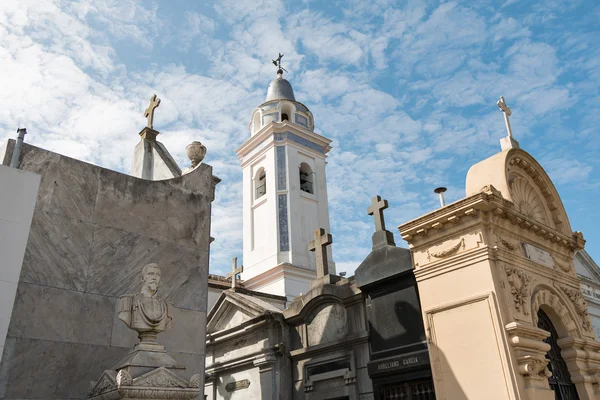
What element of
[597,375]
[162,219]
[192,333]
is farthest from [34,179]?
[597,375]

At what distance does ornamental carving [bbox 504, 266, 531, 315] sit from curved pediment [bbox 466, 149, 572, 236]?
4.16 feet

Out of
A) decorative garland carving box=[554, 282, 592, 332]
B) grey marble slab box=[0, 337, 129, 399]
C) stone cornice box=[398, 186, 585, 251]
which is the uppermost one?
stone cornice box=[398, 186, 585, 251]

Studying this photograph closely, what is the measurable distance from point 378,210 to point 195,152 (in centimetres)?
387

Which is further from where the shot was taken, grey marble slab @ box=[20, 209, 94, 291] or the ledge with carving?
grey marble slab @ box=[20, 209, 94, 291]

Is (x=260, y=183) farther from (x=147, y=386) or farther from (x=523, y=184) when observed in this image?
(x=147, y=386)

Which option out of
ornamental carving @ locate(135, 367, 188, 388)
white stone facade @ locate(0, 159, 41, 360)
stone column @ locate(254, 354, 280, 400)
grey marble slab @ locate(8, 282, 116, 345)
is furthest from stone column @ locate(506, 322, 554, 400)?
white stone facade @ locate(0, 159, 41, 360)

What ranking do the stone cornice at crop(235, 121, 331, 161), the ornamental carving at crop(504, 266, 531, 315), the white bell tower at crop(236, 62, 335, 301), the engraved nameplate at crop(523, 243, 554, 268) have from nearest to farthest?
1. the ornamental carving at crop(504, 266, 531, 315)
2. the engraved nameplate at crop(523, 243, 554, 268)
3. the white bell tower at crop(236, 62, 335, 301)
4. the stone cornice at crop(235, 121, 331, 161)

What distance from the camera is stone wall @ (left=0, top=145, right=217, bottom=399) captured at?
22.8 feet

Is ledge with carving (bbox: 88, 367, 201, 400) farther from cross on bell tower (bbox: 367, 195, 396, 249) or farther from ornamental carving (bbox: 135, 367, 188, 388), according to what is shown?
cross on bell tower (bbox: 367, 195, 396, 249)

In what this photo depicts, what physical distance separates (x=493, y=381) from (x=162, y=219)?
5789mm

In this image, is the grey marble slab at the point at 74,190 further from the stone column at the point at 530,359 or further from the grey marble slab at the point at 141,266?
the stone column at the point at 530,359

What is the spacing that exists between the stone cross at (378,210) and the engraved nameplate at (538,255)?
8.78 feet

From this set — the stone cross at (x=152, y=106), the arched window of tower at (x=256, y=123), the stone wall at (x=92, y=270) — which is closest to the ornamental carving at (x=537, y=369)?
the stone wall at (x=92, y=270)

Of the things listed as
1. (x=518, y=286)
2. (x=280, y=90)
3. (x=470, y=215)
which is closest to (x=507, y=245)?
(x=518, y=286)
